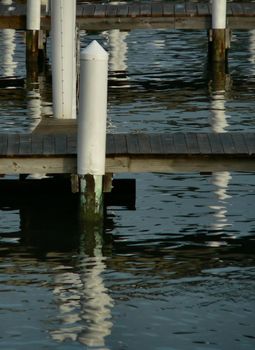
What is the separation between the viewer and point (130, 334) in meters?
13.4

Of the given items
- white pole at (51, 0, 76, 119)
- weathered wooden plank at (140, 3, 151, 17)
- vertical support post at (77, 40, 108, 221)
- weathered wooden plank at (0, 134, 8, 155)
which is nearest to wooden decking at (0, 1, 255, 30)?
weathered wooden plank at (140, 3, 151, 17)

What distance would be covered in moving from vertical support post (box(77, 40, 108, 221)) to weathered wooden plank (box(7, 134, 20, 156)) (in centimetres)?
78

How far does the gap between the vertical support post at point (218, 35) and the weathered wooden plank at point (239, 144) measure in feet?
44.3

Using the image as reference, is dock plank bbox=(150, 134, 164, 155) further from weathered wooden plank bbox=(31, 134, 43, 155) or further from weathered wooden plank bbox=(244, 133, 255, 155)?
weathered wooden plank bbox=(31, 134, 43, 155)

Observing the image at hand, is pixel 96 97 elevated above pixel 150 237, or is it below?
above

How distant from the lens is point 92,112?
1700 centimetres

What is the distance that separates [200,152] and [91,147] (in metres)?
1.29

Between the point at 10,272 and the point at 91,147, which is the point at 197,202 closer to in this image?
the point at 91,147

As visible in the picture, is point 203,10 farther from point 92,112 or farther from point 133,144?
point 92,112

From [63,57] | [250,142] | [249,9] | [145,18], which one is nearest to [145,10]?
[145,18]

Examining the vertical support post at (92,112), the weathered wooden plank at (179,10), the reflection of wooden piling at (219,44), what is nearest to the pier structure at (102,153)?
the vertical support post at (92,112)

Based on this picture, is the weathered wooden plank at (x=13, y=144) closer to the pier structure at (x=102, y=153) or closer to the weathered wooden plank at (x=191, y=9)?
the pier structure at (x=102, y=153)

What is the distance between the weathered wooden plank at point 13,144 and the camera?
1753cm

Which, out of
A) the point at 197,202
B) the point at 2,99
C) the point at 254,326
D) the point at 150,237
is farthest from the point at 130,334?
the point at 2,99
